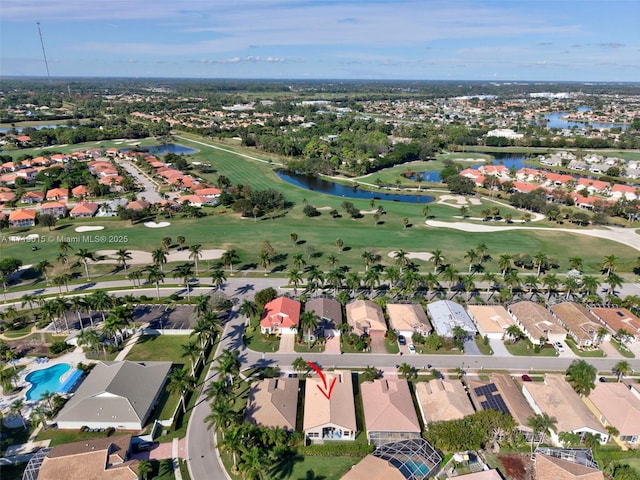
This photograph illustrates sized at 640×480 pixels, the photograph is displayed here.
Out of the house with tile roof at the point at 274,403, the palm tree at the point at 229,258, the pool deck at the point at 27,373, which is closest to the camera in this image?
the house with tile roof at the point at 274,403

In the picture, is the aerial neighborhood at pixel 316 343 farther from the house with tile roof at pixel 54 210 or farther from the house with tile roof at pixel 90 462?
the house with tile roof at pixel 54 210

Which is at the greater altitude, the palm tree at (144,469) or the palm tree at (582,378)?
the palm tree at (582,378)

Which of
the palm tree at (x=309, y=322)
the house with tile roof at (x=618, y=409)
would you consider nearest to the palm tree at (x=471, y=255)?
the house with tile roof at (x=618, y=409)

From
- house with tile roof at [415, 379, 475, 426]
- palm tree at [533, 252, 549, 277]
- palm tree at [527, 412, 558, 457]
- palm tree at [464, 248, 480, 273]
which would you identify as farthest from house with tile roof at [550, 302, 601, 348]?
house with tile roof at [415, 379, 475, 426]

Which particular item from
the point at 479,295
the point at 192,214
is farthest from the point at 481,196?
the point at 192,214

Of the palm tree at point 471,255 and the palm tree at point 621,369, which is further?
the palm tree at point 471,255

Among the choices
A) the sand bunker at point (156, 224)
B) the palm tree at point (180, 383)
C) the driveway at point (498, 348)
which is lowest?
the driveway at point (498, 348)

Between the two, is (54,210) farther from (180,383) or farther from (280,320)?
(180,383)

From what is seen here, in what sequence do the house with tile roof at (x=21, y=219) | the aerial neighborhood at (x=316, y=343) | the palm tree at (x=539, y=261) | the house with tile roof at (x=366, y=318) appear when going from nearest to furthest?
1. the aerial neighborhood at (x=316, y=343)
2. the house with tile roof at (x=366, y=318)
3. the palm tree at (x=539, y=261)
4. the house with tile roof at (x=21, y=219)
